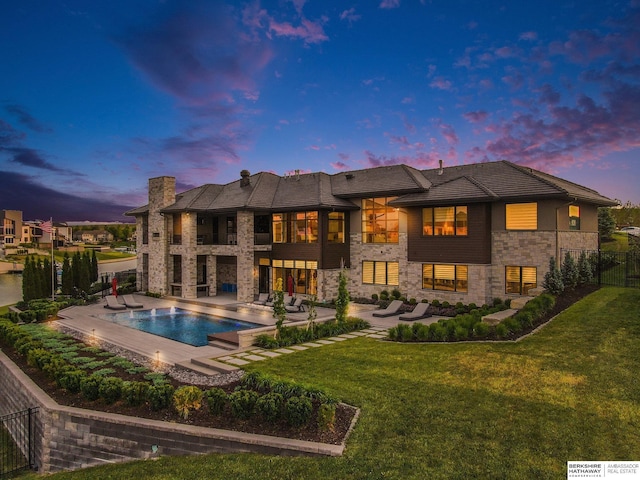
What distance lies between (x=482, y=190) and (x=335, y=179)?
10636 mm

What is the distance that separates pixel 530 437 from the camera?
6719mm

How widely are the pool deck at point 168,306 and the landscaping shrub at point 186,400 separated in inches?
160

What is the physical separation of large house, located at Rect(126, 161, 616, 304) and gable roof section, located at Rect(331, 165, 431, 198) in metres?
0.09

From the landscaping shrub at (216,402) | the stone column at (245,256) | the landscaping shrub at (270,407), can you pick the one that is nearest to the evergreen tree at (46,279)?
the stone column at (245,256)

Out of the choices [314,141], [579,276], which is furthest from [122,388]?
[314,141]

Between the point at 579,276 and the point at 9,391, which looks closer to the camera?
the point at 9,391

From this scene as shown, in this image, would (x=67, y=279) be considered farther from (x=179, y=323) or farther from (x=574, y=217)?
(x=574, y=217)

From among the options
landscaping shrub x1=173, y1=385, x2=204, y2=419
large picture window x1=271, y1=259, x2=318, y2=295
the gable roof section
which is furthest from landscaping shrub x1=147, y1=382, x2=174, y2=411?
the gable roof section

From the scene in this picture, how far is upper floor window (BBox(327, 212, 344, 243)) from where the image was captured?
24.5 meters

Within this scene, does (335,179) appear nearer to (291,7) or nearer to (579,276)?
(291,7)

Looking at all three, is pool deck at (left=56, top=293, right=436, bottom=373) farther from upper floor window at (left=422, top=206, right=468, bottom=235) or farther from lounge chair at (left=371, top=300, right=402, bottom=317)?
A: upper floor window at (left=422, top=206, right=468, bottom=235)

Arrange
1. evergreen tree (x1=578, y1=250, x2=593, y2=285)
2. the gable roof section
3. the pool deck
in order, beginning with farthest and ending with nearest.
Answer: the gable roof section → evergreen tree (x1=578, y1=250, x2=593, y2=285) → the pool deck

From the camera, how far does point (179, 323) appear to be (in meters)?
20.5

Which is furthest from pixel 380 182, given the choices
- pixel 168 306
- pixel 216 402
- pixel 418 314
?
pixel 216 402
